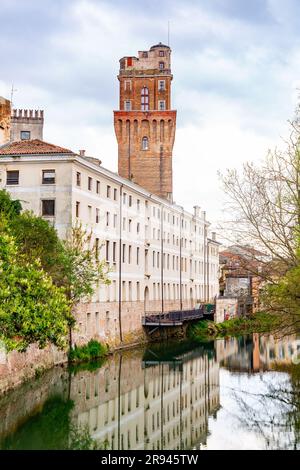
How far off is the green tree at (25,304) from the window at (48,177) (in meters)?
13.4

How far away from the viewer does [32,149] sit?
131 feet

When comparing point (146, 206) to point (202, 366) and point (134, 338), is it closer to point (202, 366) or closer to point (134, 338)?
point (134, 338)

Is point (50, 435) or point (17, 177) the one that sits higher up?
point (17, 177)

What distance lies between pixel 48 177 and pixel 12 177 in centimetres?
249

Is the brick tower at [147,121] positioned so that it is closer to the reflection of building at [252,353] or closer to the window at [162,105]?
the window at [162,105]

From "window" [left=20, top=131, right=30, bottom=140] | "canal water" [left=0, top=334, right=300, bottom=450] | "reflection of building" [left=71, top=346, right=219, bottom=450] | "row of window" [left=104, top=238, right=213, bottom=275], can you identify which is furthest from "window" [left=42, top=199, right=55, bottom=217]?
"window" [left=20, top=131, right=30, bottom=140]

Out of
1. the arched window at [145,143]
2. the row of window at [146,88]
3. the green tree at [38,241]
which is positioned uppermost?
the row of window at [146,88]

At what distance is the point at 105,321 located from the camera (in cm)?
4259

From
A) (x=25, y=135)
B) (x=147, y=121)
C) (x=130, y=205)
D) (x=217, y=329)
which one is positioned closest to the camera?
(x=130, y=205)

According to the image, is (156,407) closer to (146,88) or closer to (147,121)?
(147,121)

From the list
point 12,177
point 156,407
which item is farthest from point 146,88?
point 156,407

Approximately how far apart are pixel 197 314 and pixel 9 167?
2719cm

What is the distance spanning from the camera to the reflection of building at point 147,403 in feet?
70.6

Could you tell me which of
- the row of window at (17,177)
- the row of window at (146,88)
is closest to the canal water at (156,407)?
the row of window at (17,177)
